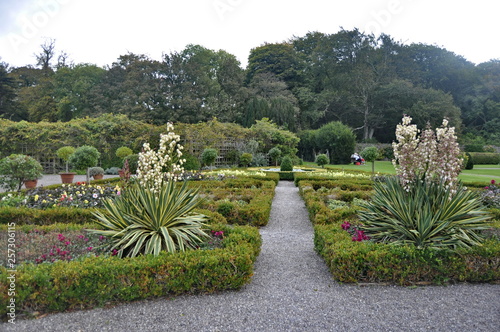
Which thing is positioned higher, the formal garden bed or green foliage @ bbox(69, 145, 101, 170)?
green foliage @ bbox(69, 145, 101, 170)

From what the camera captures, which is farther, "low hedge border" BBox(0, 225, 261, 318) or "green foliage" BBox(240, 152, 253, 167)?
"green foliage" BBox(240, 152, 253, 167)

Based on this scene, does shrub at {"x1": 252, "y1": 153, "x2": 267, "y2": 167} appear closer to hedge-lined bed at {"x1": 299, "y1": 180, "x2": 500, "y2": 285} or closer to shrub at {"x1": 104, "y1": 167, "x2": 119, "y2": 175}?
shrub at {"x1": 104, "y1": 167, "x2": 119, "y2": 175}

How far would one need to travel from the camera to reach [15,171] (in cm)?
934

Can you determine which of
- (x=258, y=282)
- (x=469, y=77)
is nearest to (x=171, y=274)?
(x=258, y=282)

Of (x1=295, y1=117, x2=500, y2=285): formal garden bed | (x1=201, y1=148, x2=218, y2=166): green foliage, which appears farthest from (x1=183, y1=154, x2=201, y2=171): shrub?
(x1=295, y1=117, x2=500, y2=285): formal garden bed

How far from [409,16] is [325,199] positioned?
517 cm

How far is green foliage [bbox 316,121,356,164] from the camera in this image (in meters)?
25.5

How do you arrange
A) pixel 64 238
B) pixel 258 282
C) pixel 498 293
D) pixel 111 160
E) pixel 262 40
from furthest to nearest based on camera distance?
pixel 262 40
pixel 111 160
pixel 64 238
pixel 258 282
pixel 498 293

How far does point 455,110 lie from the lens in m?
31.8

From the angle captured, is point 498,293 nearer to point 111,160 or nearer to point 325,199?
point 325,199

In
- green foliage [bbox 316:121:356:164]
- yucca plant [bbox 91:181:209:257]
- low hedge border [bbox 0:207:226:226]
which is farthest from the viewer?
green foliage [bbox 316:121:356:164]

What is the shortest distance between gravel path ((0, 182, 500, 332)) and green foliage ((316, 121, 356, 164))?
2267 centimetres

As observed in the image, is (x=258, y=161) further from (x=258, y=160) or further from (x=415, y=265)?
(x=415, y=265)

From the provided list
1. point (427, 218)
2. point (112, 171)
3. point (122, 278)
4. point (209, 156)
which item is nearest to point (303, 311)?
point (122, 278)
